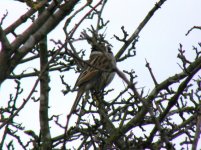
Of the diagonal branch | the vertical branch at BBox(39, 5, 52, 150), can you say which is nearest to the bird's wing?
the vertical branch at BBox(39, 5, 52, 150)

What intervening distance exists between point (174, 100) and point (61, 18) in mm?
1036

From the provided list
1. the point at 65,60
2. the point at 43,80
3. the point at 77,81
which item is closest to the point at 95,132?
the point at 43,80

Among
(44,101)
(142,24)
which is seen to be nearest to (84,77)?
(44,101)

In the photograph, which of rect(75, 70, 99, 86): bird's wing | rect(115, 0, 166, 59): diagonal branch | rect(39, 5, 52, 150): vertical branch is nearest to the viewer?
rect(115, 0, 166, 59): diagonal branch

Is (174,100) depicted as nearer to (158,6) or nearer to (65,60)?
(158,6)

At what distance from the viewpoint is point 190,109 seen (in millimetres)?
4773

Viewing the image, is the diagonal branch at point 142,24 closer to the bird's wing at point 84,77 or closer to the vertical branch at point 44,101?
the vertical branch at point 44,101

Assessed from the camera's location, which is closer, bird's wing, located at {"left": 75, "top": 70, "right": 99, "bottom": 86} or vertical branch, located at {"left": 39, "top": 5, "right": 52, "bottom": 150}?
vertical branch, located at {"left": 39, "top": 5, "right": 52, "bottom": 150}

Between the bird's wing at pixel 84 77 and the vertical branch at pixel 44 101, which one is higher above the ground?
the bird's wing at pixel 84 77

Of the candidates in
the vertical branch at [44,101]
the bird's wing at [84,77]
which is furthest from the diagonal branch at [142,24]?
the bird's wing at [84,77]

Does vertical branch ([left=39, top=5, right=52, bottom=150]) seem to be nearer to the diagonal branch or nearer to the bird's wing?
the diagonal branch

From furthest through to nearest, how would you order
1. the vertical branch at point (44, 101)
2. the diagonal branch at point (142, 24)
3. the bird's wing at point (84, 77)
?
the bird's wing at point (84, 77) < the vertical branch at point (44, 101) < the diagonal branch at point (142, 24)

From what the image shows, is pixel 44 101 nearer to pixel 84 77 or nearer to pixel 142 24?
pixel 142 24

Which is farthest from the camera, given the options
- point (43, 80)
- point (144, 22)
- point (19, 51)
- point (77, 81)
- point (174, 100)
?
point (77, 81)
